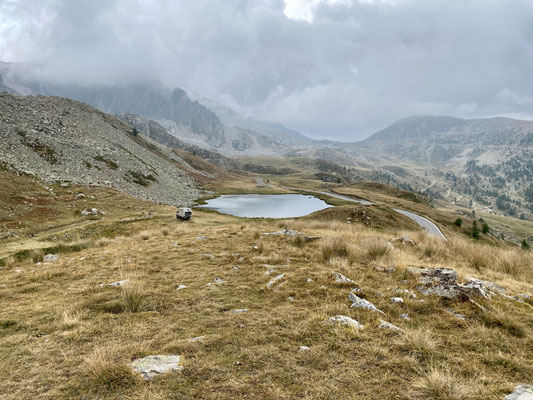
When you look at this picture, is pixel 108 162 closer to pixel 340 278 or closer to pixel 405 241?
pixel 405 241

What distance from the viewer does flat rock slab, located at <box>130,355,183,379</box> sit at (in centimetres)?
454

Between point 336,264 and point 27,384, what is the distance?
32.5ft

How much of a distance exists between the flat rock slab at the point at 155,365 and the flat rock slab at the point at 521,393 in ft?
17.8

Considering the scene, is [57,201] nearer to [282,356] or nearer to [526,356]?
[282,356]

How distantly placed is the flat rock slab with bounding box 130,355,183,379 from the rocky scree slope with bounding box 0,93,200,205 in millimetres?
61422

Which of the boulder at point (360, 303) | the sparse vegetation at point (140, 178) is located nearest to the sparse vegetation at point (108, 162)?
the sparse vegetation at point (140, 178)

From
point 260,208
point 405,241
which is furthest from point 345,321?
point 260,208

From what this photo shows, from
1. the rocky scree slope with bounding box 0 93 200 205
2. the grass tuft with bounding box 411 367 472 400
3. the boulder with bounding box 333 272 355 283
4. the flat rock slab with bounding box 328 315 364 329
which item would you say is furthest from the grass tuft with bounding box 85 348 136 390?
the rocky scree slope with bounding box 0 93 200 205

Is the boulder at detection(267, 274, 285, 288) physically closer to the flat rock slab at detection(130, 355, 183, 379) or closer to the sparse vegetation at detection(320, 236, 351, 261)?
the sparse vegetation at detection(320, 236, 351, 261)

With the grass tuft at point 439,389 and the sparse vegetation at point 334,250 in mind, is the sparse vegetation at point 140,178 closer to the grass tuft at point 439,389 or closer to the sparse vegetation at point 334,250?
the sparse vegetation at point 334,250

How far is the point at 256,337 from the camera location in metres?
5.71

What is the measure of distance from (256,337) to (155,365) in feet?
6.88

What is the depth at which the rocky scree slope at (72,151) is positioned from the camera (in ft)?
187

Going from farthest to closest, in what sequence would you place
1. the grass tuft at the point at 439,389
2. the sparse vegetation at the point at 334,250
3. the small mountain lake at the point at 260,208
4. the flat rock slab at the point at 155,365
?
1. the small mountain lake at the point at 260,208
2. the sparse vegetation at the point at 334,250
3. the flat rock slab at the point at 155,365
4. the grass tuft at the point at 439,389
